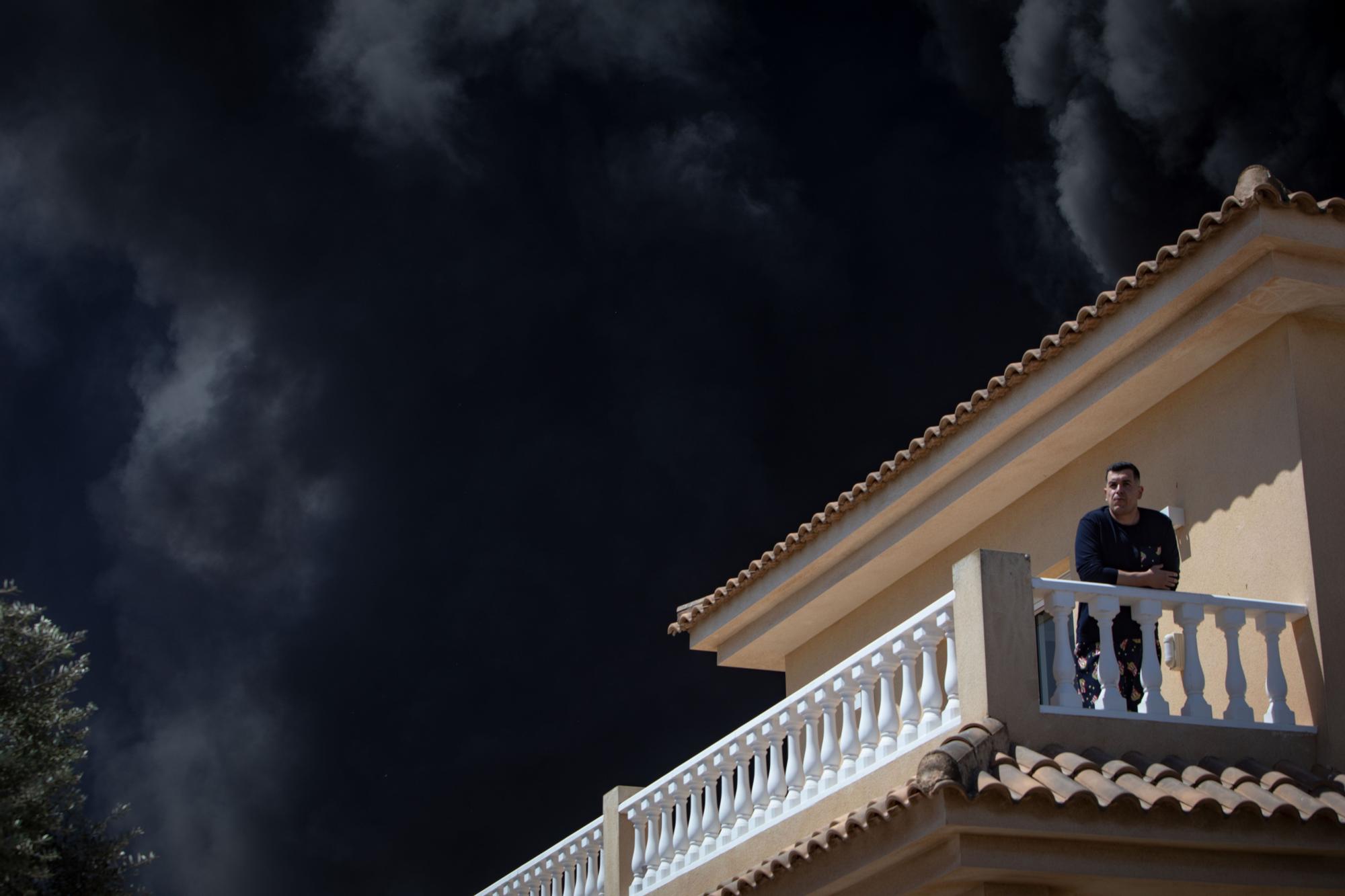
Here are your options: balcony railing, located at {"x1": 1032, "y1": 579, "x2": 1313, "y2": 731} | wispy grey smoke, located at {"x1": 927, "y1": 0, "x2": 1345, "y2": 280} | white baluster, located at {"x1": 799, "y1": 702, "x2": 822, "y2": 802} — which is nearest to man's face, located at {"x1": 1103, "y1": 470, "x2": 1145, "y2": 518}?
balcony railing, located at {"x1": 1032, "y1": 579, "x2": 1313, "y2": 731}

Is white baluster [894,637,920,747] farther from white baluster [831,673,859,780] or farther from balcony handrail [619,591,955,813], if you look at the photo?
white baluster [831,673,859,780]

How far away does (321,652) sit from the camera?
26562 millimetres

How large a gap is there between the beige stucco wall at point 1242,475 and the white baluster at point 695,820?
3201 mm

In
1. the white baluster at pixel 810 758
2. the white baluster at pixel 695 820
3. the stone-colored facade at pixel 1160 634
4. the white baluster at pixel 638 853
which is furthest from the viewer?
the white baluster at pixel 638 853

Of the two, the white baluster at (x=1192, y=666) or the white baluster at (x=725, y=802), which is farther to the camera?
the white baluster at (x=725, y=802)

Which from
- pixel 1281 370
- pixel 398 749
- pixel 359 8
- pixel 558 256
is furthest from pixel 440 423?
pixel 1281 370

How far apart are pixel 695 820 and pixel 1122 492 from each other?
3.93 metres

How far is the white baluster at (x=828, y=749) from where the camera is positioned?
10.2 m

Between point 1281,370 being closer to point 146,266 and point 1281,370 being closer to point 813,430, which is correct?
point 813,430

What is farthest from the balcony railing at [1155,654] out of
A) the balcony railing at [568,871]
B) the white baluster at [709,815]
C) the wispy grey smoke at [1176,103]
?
the wispy grey smoke at [1176,103]

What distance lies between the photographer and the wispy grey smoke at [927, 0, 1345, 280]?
24.6 meters

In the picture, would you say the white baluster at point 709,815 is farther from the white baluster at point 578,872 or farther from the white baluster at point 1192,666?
the white baluster at point 1192,666

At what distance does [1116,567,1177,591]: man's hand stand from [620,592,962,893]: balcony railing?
0.99 meters

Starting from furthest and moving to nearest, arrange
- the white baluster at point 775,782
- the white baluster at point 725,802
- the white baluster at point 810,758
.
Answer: the white baluster at point 725,802 → the white baluster at point 775,782 → the white baluster at point 810,758
